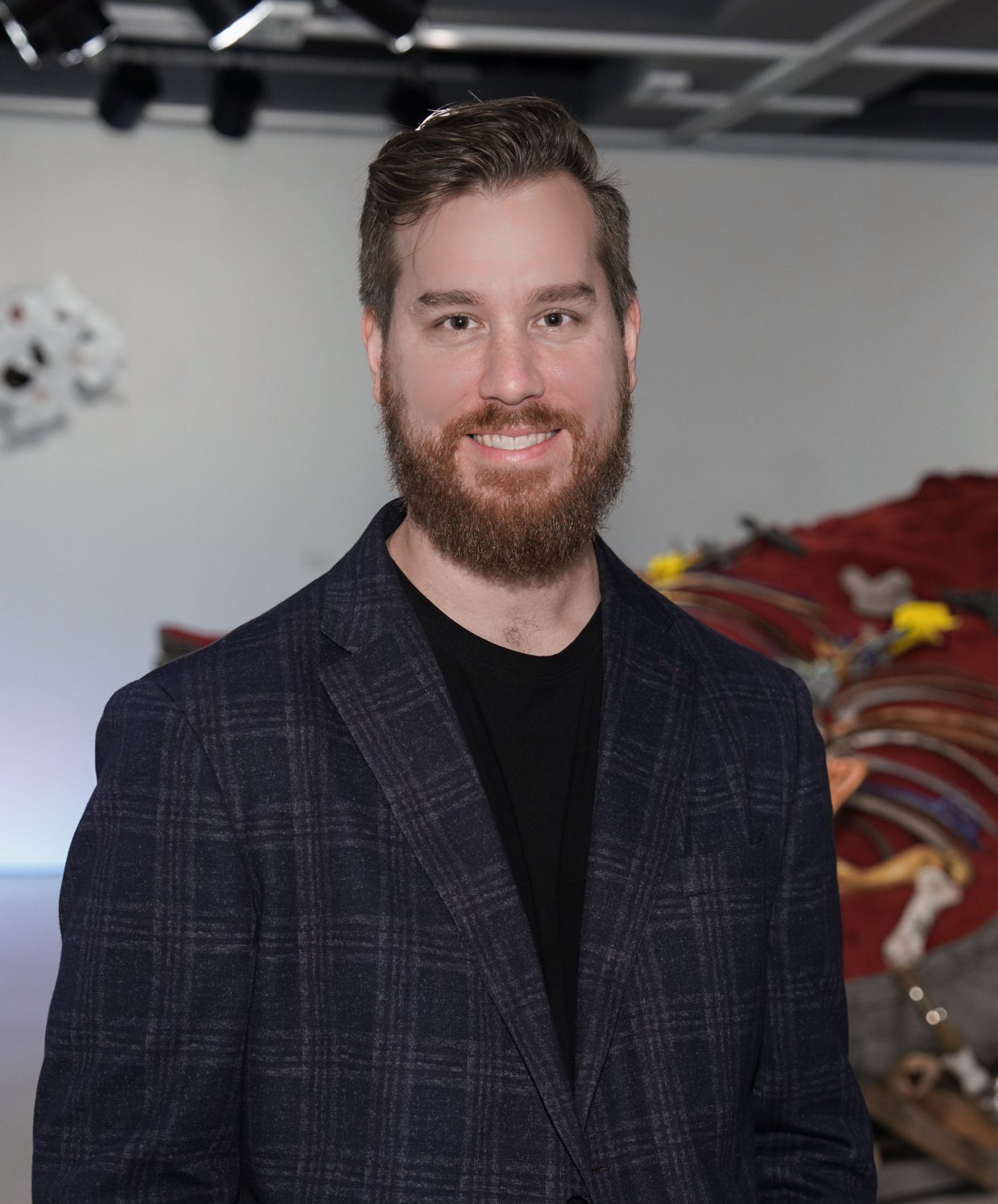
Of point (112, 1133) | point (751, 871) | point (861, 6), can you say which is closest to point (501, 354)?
point (751, 871)

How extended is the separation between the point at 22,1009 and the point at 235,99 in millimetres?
3037

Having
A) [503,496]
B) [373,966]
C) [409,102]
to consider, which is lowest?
[373,966]

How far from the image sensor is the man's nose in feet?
3.55

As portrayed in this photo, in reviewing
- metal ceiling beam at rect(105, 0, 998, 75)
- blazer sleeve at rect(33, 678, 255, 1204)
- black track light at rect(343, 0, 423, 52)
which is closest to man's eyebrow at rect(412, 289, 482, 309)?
blazer sleeve at rect(33, 678, 255, 1204)

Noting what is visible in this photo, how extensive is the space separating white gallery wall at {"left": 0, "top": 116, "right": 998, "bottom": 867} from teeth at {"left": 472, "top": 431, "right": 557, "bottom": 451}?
4548 mm

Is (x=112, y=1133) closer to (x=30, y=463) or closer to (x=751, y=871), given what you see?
(x=751, y=871)

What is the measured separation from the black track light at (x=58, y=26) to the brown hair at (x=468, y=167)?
2777 mm

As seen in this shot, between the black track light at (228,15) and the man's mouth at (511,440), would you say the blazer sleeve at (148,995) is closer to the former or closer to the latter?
the man's mouth at (511,440)

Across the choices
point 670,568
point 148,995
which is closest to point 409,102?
point 670,568

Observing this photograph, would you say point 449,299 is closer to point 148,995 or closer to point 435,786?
point 435,786

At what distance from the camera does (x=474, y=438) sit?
3.66ft

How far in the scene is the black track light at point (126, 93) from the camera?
4.74m

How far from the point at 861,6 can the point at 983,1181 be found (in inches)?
139

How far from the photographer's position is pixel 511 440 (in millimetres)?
1105
